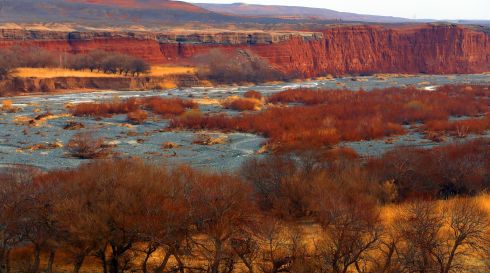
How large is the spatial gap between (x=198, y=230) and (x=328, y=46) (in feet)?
245

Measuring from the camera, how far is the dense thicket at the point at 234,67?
63562mm

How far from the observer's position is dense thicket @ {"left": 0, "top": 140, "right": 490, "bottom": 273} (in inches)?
457

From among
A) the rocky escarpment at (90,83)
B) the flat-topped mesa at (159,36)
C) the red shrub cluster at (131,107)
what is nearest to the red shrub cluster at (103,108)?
the red shrub cluster at (131,107)

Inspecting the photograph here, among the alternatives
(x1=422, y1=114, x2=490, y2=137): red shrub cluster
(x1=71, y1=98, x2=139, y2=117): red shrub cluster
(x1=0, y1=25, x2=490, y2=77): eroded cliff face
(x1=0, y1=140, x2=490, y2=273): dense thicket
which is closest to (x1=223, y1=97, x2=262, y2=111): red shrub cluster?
(x1=71, y1=98, x2=139, y2=117): red shrub cluster

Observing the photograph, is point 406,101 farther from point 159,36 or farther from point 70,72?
point 159,36

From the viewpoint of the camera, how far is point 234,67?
213 ft

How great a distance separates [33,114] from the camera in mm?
37000

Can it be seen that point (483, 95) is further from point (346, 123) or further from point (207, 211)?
point (207, 211)

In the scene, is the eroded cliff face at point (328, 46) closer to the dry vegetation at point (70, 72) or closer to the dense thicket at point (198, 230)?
the dry vegetation at point (70, 72)

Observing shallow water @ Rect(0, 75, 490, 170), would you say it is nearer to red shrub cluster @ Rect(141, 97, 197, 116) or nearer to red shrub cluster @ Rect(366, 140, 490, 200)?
red shrub cluster @ Rect(141, 97, 197, 116)

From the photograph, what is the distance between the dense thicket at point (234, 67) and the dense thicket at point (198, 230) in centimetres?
4909

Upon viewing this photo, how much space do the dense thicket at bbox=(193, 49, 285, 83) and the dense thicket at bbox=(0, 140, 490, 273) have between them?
49089 millimetres

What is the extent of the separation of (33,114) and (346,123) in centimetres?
1961

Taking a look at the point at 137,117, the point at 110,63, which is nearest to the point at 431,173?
the point at 137,117
